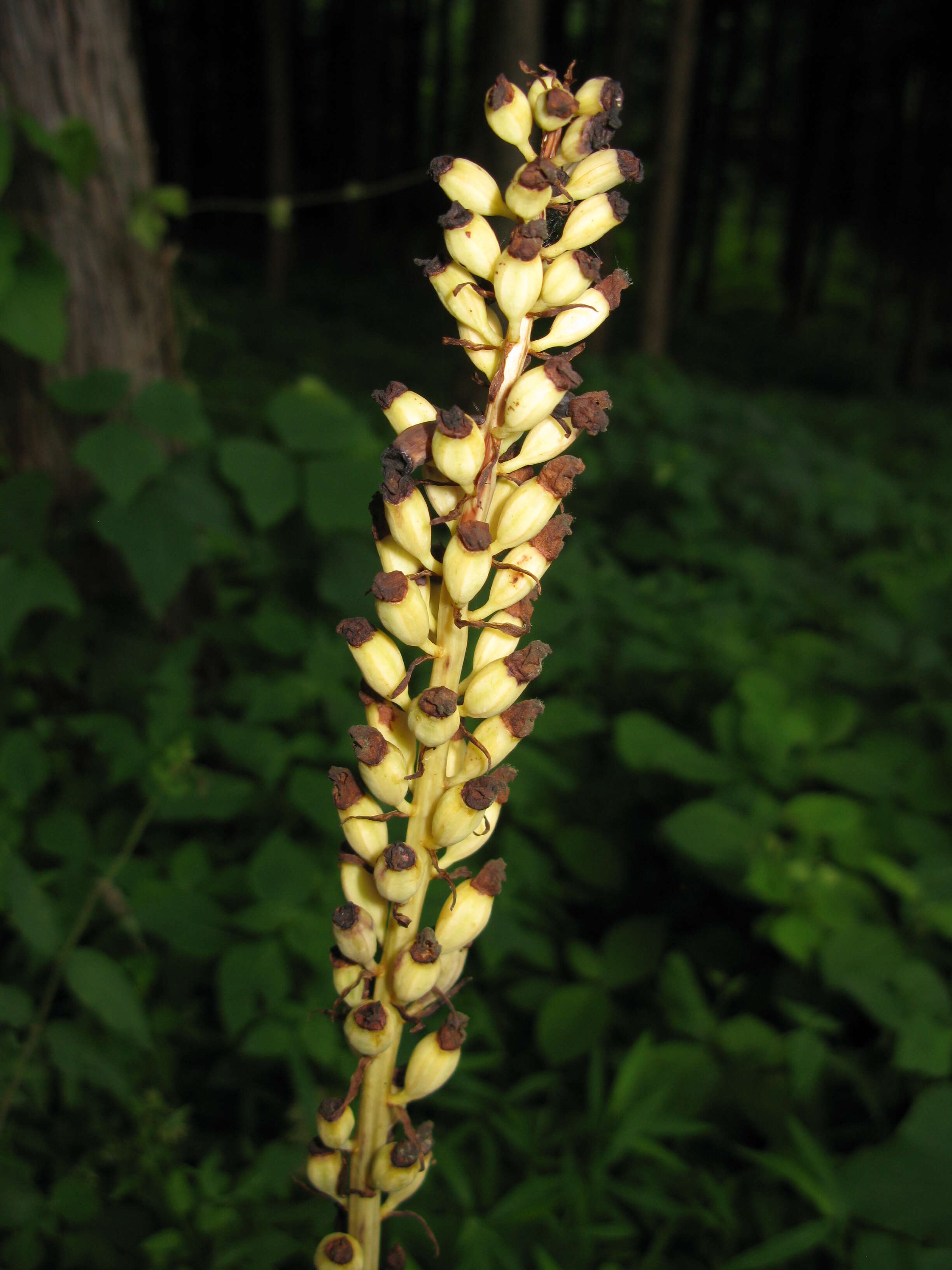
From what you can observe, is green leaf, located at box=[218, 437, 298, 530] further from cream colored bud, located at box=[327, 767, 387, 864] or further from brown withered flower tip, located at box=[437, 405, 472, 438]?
brown withered flower tip, located at box=[437, 405, 472, 438]

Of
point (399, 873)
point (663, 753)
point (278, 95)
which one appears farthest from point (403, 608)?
point (278, 95)

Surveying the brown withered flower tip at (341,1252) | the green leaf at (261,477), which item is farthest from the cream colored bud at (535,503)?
the green leaf at (261,477)

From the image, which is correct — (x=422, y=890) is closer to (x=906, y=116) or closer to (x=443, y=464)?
(x=443, y=464)

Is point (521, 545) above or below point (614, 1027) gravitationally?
above

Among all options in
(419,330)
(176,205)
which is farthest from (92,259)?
(419,330)

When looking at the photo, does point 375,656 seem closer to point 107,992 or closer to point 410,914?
point 410,914
